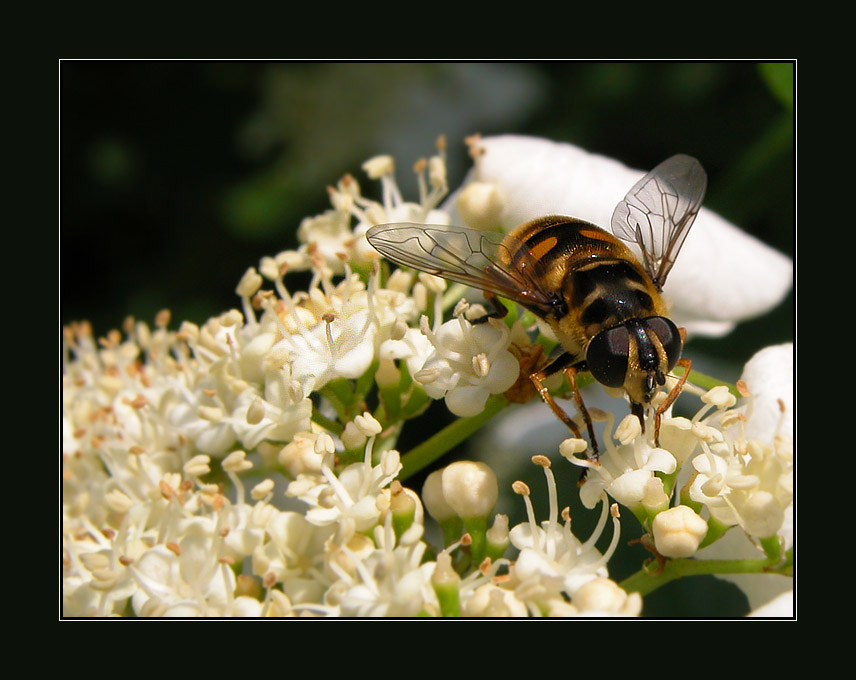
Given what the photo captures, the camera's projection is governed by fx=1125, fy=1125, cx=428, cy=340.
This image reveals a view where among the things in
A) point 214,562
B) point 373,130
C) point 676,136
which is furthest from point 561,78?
point 214,562

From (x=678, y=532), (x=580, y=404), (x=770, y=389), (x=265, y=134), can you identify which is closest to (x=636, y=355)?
(x=580, y=404)

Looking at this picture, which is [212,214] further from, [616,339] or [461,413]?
[616,339]

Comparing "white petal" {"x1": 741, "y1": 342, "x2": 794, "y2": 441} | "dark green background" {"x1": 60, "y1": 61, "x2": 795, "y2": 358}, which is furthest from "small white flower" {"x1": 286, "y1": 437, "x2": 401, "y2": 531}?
"dark green background" {"x1": 60, "y1": 61, "x2": 795, "y2": 358}

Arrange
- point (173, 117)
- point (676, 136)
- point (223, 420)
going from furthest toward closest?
point (173, 117)
point (676, 136)
point (223, 420)

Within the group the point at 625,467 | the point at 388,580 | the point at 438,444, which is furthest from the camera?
the point at 438,444

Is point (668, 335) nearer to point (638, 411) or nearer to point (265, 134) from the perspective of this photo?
point (638, 411)
